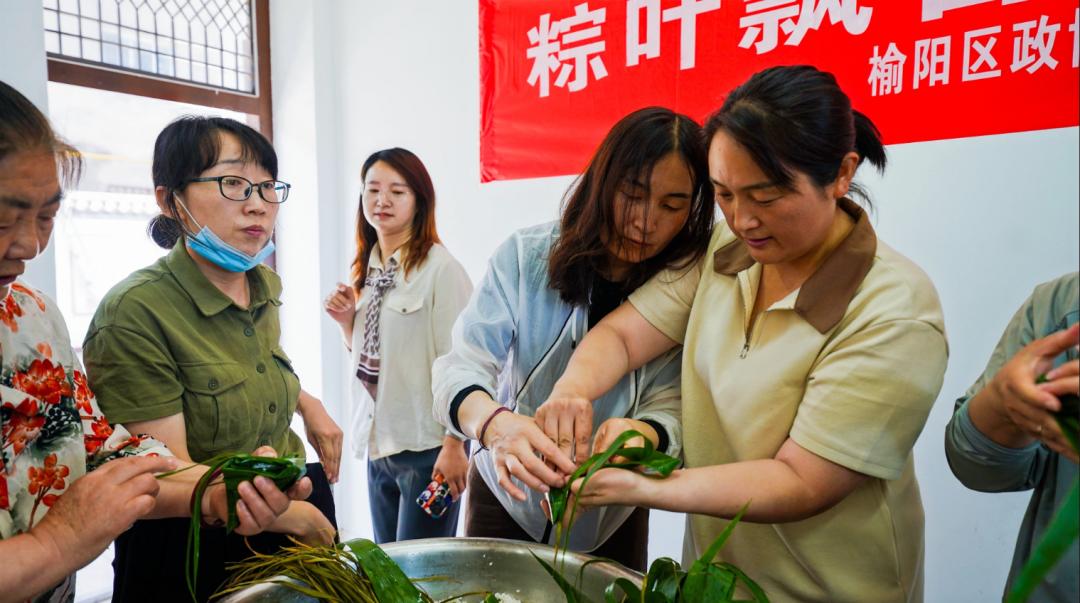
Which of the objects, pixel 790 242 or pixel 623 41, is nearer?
pixel 790 242

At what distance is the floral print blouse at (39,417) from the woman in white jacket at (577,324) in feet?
1.92

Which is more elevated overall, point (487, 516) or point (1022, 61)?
point (1022, 61)

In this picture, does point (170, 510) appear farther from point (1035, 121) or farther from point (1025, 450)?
point (1035, 121)

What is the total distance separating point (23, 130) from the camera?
80 centimetres

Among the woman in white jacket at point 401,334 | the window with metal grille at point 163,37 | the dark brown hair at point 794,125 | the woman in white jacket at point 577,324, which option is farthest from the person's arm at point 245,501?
the window with metal grille at point 163,37

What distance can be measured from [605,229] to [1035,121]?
0.93m

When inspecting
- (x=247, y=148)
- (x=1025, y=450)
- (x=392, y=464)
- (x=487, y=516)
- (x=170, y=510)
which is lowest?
(x=392, y=464)

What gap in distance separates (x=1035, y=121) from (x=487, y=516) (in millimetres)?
1433

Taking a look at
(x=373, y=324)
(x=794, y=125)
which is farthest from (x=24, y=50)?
(x=794, y=125)

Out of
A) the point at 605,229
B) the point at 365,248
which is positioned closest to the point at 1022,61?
the point at 605,229

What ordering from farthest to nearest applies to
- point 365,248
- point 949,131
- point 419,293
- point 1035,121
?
point 365,248 < point 419,293 < point 949,131 < point 1035,121

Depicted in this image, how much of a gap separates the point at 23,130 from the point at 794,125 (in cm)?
96

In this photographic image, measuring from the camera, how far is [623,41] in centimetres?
210

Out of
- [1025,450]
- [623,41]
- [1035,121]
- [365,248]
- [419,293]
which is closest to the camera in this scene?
[1025,450]
